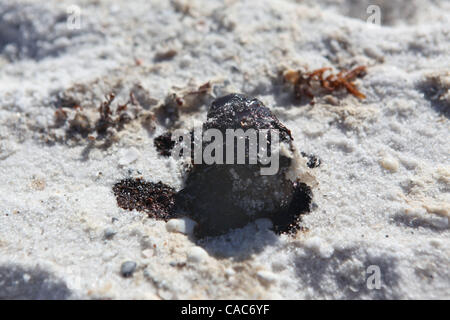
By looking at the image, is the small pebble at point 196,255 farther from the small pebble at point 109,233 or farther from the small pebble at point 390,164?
the small pebble at point 390,164

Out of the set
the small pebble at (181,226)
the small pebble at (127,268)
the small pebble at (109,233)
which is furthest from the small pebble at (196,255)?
the small pebble at (109,233)

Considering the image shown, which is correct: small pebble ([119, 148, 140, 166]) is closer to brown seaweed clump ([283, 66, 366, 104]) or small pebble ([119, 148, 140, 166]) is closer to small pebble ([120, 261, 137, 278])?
small pebble ([120, 261, 137, 278])

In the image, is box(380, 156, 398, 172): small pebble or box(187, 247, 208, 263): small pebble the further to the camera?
box(380, 156, 398, 172): small pebble

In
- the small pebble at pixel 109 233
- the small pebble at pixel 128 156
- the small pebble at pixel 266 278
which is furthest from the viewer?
the small pebble at pixel 128 156

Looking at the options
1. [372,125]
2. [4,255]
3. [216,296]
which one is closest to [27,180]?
[4,255]

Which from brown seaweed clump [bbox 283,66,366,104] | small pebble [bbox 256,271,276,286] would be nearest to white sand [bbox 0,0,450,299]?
small pebble [bbox 256,271,276,286]

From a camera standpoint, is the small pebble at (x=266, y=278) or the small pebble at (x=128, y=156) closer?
the small pebble at (x=266, y=278)

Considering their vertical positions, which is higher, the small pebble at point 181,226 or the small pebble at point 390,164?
the small pebble at point 390,164

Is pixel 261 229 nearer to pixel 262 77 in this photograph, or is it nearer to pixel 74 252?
pixel 74 252
